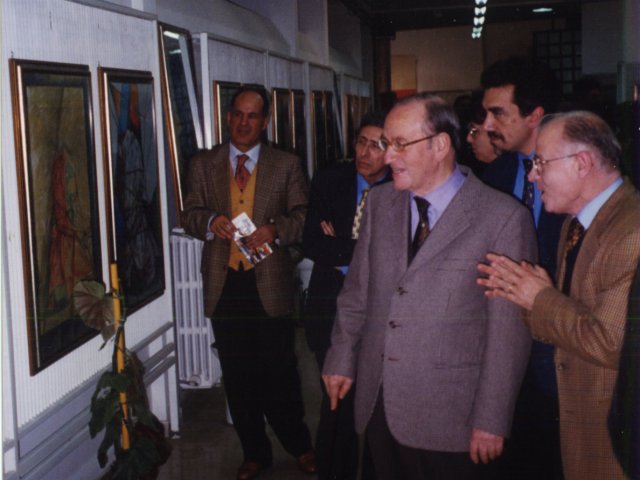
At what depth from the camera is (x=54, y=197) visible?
121 inches

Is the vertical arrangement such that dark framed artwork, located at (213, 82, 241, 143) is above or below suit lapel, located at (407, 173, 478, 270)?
above

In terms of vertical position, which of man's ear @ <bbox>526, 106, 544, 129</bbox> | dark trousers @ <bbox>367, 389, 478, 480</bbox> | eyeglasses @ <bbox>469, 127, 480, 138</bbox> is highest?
man's ear @ <bbox>526, 106, 544, 129</bbox>

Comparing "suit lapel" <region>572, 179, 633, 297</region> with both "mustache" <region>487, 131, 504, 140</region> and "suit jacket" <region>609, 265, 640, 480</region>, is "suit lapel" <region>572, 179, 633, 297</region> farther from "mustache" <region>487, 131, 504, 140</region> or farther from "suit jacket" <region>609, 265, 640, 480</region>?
"mustache" <region>487, 131, 504, 140</region>

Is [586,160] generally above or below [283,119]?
below

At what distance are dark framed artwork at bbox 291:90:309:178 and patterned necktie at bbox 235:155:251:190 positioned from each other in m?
3.91

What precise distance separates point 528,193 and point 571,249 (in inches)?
26.6

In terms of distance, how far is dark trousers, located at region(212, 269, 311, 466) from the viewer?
169 inches

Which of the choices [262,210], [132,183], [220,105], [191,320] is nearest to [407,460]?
[262,210]

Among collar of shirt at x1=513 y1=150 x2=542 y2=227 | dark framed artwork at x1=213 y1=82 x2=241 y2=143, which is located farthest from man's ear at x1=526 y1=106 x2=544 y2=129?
dark framed artwork at x1=213 y1=82 x2=241 y2=143

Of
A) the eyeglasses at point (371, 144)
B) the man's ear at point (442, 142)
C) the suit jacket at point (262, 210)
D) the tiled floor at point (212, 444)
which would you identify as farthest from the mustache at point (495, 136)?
the tiled floor at point (212, 444)

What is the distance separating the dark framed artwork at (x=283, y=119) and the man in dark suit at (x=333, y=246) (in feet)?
11.2

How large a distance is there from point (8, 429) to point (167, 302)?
1807 millimetres

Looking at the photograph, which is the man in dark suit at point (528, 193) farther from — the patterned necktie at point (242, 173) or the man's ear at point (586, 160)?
the patterned necktie at point (242, 173)

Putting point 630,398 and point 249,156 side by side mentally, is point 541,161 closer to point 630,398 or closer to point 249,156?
point 630,398
